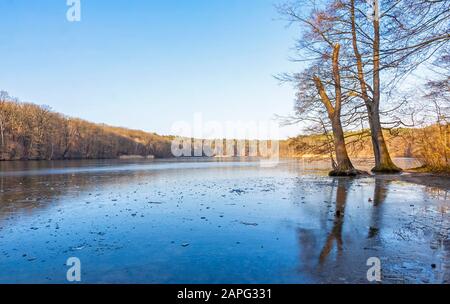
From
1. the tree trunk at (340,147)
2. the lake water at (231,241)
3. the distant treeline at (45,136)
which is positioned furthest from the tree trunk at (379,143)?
the distant treeline at (45,136)

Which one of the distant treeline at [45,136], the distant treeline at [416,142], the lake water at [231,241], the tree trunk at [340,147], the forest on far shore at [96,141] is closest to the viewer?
the lake water at [231,241]

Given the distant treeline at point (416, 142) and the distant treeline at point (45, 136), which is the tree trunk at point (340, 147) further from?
the distant treeline at point (45, 136)

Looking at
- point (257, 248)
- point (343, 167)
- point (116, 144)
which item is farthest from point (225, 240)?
point (116, 144)

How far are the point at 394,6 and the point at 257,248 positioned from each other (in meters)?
4.94

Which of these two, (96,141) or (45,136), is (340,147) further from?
(96,141)

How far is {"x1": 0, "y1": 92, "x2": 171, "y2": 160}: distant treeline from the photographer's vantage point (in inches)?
2212

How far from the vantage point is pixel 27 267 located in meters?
3.45

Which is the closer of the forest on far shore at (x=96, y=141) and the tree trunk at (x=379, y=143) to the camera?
the forest on far shore at (x=96, y=141)

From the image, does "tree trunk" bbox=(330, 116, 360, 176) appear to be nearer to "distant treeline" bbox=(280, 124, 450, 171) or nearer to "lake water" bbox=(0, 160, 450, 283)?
"distant treeline" bbox=(280, 124, 450, 171)

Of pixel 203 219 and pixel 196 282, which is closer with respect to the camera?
pixel 196 282

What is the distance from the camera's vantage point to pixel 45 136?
62.5m

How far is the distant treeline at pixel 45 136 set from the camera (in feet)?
184

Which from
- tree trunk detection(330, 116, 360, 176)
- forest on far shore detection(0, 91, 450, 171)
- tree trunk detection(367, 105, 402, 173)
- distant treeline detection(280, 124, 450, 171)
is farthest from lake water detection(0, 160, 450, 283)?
forest on far shore detection(0, 91, 450, 171)

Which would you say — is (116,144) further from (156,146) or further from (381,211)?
(381,211)
